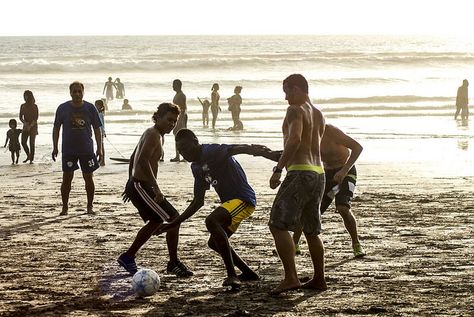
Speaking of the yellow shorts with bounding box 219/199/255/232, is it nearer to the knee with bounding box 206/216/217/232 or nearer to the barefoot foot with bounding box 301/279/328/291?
the knee with bounding box 206/216/217/232

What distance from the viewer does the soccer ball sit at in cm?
778

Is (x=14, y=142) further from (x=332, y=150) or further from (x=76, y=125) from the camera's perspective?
(x=332, y=150)

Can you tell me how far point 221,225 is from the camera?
26.7 ft

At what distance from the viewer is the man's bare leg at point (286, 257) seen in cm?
767

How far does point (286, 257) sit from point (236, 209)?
73 cm

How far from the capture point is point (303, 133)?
7707 millimetres

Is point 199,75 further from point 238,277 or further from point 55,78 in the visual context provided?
point 238,277

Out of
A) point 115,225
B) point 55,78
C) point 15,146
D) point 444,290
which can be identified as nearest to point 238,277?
point 444,290

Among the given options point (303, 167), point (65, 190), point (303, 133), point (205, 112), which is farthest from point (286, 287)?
point (205, 112)

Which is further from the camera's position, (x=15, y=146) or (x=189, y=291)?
(x=15, y=146)

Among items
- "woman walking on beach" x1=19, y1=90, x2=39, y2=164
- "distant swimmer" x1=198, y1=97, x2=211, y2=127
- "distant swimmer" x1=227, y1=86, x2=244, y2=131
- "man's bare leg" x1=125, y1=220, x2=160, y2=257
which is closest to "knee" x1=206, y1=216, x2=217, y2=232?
"man's bare leg" x1=125, y1=220, x2=160, y2=257

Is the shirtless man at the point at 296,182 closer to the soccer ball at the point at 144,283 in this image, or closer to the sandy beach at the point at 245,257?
the sandy beach at the point at 245,257

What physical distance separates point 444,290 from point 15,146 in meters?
14.0

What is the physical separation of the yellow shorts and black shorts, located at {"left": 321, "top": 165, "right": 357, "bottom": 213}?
1453mm
